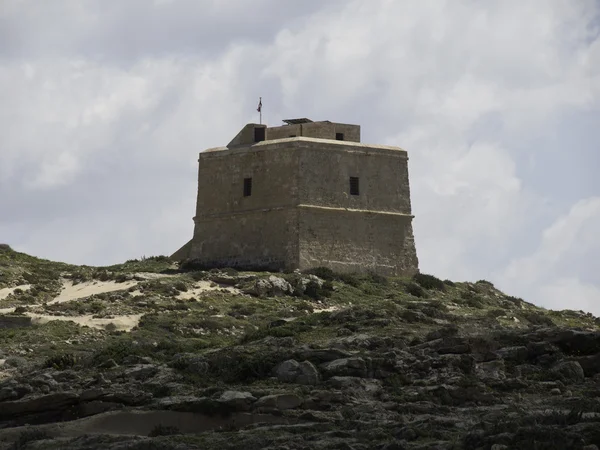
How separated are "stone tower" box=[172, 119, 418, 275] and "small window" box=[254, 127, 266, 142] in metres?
0.03

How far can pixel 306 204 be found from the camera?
44562 millimetres

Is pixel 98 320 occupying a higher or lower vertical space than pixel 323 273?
lower

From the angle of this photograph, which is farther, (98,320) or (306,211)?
(306,211)

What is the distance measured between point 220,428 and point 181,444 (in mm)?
1845

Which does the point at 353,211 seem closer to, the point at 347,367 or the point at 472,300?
the point at 472,300

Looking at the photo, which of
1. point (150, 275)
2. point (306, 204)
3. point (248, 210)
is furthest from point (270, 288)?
point (248, 210)

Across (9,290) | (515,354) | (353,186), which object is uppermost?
(353,186)

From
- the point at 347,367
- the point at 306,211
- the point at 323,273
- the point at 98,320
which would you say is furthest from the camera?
the point at 306,211

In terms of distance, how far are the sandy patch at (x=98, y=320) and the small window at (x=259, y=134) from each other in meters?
11.9

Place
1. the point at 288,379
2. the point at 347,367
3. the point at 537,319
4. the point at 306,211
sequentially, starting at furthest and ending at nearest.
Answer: the point at 306,211 → the point at 537,319 → the point at 347,367 → the point at 288,379

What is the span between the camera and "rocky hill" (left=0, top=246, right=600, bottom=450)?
2039cm

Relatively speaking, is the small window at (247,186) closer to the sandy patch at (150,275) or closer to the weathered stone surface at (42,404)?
the sandy patch at (150,275)

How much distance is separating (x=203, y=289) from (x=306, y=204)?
5936 millimetres

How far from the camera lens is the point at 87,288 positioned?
41.0 meters
